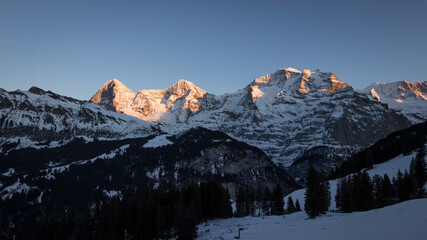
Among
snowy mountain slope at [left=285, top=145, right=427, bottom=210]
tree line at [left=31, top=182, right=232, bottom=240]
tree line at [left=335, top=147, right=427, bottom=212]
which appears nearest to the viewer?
tree line at [left=31, top=182, right=232, bottom=240]

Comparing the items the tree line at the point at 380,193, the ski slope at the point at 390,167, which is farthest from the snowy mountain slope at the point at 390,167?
the tree line at the point at 380,193

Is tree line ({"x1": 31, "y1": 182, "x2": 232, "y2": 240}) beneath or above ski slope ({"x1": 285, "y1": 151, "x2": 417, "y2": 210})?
beneath

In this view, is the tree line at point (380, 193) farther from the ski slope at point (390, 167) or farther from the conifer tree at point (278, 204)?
the ski slope at point (390, 167)

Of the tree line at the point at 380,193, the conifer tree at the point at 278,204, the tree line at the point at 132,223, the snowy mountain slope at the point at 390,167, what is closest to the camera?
the tree line at the point at 132,223

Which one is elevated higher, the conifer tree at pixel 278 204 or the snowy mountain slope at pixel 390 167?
the snowy mountain slope at pixel 390 167

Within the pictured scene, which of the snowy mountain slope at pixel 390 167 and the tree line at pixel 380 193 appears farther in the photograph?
the snowy mountain slope at pixel 390 167

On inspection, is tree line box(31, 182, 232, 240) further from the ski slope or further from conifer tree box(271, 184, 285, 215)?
the ski slope

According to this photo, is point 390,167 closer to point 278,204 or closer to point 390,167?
point 390,167

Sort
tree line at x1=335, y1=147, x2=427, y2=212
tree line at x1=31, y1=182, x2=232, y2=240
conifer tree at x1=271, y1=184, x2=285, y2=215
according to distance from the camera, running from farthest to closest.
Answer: conifer tree at x1=271, y1=184, x2=285, y2=215 → tree line at x1=335, y1=147, x2=427, y2=212 → tree line at x1=31, y1=182, x2=232, y2=240

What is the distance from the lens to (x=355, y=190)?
82000 mm

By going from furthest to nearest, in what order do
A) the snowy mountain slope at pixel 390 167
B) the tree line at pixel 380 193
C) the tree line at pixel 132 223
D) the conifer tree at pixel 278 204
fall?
1. the snowy mountain slope at pixel 390 167
2. the conifer tree at pixel 278 204
3. the tree line at pixel 380 193
4. the tree line at pixel 132 223

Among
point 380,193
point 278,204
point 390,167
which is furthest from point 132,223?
point 390,167

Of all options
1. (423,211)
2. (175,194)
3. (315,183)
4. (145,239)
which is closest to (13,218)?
(175,194)

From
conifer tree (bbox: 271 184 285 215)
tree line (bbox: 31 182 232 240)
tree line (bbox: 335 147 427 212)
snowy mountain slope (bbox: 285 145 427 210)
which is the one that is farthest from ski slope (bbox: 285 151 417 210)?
tree line (bbox: 31 182 232 240)
